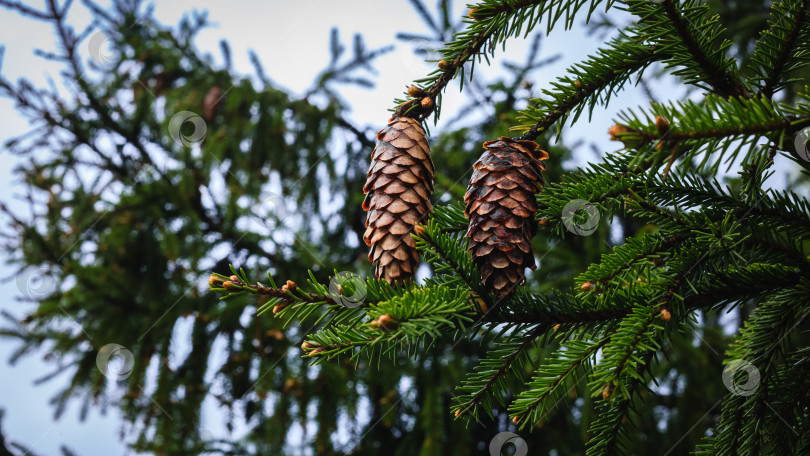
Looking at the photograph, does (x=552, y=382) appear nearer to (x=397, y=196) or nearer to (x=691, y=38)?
(x=397, y=196)

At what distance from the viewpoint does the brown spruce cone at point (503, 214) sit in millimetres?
844

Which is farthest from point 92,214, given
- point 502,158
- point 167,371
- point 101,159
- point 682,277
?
point 682,277

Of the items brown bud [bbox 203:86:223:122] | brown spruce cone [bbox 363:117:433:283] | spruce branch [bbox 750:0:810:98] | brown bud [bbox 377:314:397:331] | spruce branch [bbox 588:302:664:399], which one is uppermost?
brown bud [bbox 203:86:223:122]

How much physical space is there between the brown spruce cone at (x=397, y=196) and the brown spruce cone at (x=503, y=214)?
0.10 metres

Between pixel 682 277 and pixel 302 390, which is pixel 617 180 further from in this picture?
pixel 302 390

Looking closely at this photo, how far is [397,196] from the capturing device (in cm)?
93

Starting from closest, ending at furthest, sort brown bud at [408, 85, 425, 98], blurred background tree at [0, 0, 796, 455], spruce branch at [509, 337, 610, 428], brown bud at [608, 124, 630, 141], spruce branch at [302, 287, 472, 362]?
brown bud at [608, 124, 630, 141], spruce branch at [302, 287, 472, 362], spruce branch at [509, 337, 610, 428], brown bud at [408, 85, 425, 98], blurred background tree at [0, 0, 796, 455]

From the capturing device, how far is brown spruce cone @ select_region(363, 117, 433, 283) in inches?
35.0

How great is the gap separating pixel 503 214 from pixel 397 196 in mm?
182

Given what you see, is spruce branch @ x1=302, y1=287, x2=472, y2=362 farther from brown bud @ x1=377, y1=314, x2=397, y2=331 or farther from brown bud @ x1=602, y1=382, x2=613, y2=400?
brown bud @ x1=602, y1=382, x2=613, y2=400

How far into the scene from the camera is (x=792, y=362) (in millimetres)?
1002

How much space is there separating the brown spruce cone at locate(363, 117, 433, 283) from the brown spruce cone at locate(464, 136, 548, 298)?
10cm

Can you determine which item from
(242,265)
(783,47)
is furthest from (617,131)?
(242,265)

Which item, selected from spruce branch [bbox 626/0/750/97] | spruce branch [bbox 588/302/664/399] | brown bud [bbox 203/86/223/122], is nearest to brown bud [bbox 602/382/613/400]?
spruce branch [bbox 588/302/664/399]
